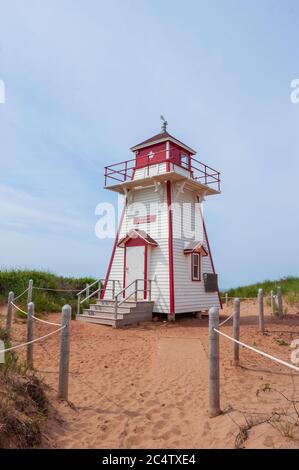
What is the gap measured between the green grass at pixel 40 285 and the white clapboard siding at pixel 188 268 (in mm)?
5531

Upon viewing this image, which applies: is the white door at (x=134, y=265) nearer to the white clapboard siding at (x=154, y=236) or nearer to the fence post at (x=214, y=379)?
the white clapboard siding at (x=154, y=236)

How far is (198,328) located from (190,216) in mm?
5956

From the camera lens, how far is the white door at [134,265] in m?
15.8

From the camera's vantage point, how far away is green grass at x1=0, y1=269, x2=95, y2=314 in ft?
51.5

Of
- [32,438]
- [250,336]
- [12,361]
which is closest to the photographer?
[32,438]

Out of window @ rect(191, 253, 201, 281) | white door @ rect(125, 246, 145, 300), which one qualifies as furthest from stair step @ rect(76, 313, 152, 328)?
window @ rect(191, 253, 201, 281)

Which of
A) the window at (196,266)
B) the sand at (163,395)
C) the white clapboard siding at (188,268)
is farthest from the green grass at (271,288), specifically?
the sand at (163,395)

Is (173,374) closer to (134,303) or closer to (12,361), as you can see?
(12,361)

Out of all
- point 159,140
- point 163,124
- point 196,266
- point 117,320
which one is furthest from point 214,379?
point 163,124

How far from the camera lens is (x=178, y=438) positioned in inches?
174

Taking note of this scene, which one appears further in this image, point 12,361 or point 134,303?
point 134,303

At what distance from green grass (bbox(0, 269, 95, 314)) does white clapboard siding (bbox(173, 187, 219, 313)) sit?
5531mm

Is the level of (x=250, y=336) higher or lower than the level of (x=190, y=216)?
lower
